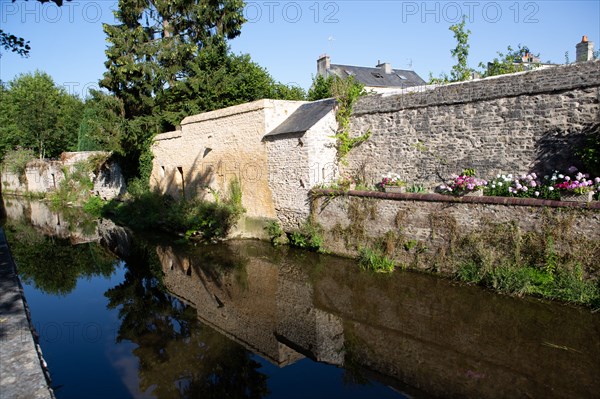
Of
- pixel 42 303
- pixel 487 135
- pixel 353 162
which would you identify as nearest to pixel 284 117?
pixel 353 162

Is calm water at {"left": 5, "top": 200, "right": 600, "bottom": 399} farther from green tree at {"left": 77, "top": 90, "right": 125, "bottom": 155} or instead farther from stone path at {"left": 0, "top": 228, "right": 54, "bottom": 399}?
green tree at {"left": 77, "top": 90, "right": 125, "bottom": 155}

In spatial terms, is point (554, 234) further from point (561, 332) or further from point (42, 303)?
point (42, 303)

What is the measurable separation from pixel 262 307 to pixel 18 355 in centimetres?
393

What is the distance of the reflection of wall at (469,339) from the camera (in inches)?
188

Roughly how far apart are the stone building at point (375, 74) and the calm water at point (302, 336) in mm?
22801

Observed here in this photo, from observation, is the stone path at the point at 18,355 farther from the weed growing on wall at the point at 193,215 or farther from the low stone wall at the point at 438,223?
the low stone wall at the point at 438,223

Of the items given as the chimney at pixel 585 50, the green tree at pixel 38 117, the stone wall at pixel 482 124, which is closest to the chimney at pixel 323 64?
the chimney at pixel 585 50

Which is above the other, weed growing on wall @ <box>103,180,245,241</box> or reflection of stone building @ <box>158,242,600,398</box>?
weed growing on wall @ <box>103,180,245,241</box>

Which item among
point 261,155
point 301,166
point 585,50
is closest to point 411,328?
point 301,166

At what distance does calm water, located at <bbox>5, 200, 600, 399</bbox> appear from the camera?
5.02 metres

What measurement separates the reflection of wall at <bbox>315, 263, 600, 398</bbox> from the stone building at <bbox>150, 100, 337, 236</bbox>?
15.1ft

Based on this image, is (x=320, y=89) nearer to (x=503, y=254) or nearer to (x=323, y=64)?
(x=323, y=64)

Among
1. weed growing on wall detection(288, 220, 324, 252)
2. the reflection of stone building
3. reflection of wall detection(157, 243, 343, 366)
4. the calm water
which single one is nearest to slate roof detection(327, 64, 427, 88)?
weed growing on wall detection(288, 220, 324, 252)

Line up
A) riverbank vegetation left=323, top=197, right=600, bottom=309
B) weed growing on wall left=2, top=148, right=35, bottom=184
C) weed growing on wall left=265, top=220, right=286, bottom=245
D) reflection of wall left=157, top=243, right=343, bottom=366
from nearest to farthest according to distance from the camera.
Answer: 1. reflection of wall left=157, top=243, right=343, bottom=366
2. riverbank vegetation left=323, top=197, right=600, bottom=309
3. weed growing on wall left=265, top=220, right=286, bottom=245
4. weed growing on wall left=2, top=148, right=35, bottom=184
